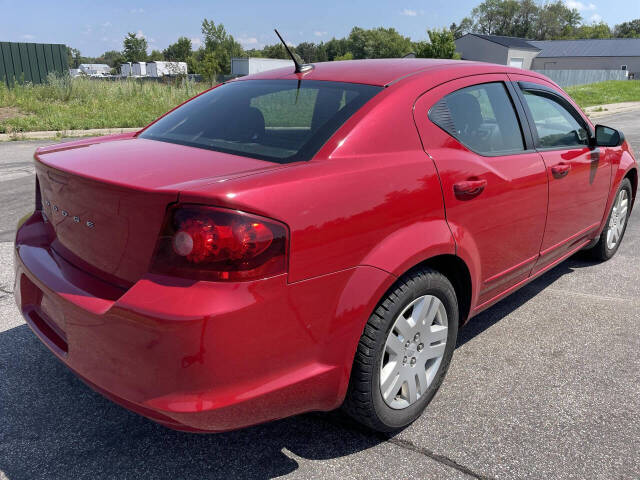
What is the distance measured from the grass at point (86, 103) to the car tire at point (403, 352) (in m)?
13.8

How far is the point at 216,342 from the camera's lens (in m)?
1.79

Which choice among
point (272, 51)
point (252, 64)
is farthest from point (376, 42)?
point (252, 64)

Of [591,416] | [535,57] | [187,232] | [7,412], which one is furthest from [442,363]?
[535,57]

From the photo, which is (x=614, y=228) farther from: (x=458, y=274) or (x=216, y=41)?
(x=216, y=41)

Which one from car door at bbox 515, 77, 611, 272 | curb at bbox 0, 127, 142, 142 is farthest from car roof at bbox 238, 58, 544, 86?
curb at bbox 0, 127, 142, 142

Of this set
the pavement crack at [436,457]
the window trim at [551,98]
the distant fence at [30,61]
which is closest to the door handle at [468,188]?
the window trim at [551,98]

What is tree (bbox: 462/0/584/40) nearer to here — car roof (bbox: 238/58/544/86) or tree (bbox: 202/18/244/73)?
tree (bbox: 202/18/244/73)

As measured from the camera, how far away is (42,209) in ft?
9.21

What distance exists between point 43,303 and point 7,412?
639 mm

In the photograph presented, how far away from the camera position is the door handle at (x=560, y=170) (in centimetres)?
336

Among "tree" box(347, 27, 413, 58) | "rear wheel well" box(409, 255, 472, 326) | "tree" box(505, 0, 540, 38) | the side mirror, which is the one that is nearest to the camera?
"rear wheel well" box(409, 255, 472, 326)

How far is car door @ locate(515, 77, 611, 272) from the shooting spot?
3.41 m

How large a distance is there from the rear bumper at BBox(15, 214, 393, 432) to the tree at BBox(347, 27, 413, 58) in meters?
117

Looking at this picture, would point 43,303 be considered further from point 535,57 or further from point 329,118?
point 535,57
